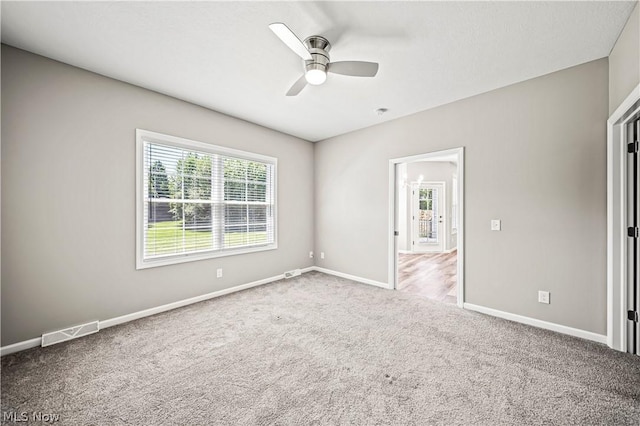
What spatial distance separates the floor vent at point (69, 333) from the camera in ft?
7.95

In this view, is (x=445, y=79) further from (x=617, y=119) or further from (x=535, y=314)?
(x=535, y=314)

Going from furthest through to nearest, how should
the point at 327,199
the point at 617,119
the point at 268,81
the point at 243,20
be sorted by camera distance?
1. the point at 327,199
2. the point at 268,81
3. the point at 617,119
4. the point at 243,20

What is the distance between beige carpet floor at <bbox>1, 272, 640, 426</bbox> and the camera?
1.63m

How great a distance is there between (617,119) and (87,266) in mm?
5139

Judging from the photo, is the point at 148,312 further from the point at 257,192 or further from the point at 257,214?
the point at 257,192

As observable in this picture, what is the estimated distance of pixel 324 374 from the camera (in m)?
2.03

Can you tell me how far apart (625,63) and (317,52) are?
2.43 meters

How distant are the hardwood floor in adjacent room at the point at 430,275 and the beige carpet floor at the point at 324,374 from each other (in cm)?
91

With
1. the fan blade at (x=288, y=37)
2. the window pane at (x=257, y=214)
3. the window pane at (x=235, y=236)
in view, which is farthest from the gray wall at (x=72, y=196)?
the fan blade at (x=288, y=37)

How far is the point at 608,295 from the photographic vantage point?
2379 mm

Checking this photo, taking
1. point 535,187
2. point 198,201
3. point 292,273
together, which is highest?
point 535,187

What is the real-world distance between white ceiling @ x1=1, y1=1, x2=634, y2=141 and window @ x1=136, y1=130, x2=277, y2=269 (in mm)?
814

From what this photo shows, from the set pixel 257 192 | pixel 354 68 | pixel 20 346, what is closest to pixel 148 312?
pixel 20 346

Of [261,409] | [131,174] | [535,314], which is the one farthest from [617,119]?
[131,174]
